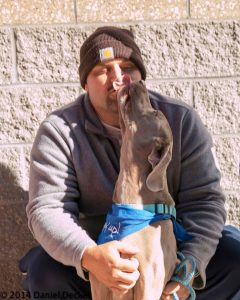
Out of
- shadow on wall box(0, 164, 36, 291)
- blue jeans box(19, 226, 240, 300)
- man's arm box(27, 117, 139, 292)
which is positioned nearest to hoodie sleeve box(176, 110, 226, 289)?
blue jeans box(19, 226, 240, 300)

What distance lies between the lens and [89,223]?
8.88ft

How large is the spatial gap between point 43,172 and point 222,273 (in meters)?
0.92

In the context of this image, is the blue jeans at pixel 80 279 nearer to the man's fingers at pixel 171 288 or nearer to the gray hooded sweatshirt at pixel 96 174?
the gray hooded sweatshirt at pixel 96 174

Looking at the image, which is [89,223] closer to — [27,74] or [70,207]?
[70,207]

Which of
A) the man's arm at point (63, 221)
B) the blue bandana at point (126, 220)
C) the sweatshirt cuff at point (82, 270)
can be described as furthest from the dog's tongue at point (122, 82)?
the sweatshirt cuff at point (82, 270)

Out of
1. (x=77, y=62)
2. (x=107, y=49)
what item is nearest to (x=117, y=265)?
(x=107, y=49)

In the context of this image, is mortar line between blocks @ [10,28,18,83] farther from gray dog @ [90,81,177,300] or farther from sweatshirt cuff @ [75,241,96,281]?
sweatshirt cuff @ [75,241,96,281]

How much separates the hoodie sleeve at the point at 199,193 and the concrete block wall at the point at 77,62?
70cm

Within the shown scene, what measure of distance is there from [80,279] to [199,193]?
0.66m

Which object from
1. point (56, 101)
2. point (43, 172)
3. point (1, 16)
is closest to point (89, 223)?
point (43, 172)

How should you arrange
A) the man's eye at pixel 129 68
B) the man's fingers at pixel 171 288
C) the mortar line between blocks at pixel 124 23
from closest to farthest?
1. the man's fingers at pixel 171 288
2. the man's eye at pixel 129 68
3. the mortar line between blocks at pixel 124 23

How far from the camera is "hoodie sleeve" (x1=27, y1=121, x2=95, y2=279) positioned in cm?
238

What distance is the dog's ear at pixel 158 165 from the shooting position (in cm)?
216

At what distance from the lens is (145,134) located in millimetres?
2262
